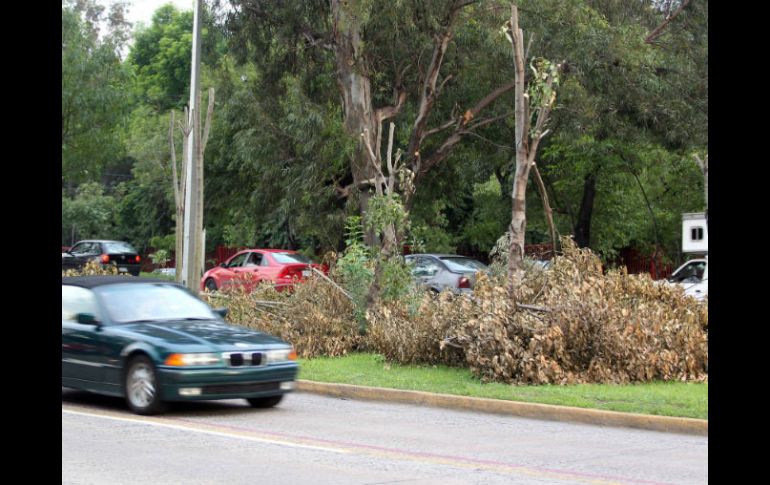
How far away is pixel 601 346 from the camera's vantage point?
13.2 m

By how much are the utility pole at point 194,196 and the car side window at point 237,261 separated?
7.61 meters

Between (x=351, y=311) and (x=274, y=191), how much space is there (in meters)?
16.8

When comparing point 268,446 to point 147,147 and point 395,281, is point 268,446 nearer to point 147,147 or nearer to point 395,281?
point 395,281

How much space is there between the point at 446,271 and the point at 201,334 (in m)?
14.0

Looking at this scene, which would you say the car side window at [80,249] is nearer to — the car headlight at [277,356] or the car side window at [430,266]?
the car side window at [430,266]

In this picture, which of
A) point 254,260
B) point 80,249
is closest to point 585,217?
point 254,260

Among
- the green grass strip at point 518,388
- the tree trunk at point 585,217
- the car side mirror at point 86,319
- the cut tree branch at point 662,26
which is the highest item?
the cut tree branch at point 662,26

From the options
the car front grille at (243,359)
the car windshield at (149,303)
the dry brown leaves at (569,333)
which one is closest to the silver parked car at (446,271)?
the dry brown leaves at (569,333)

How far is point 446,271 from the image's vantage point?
24.9 meters

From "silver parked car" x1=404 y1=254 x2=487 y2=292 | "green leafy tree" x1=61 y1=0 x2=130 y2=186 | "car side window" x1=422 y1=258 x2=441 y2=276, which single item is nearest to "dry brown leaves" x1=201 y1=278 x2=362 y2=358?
"silver parked car" x1=404 y1=254 x2=487 y2=292

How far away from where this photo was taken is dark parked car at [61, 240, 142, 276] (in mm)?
39281

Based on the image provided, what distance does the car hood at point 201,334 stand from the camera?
436 inches

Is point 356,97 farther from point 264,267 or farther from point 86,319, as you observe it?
point 86,319
